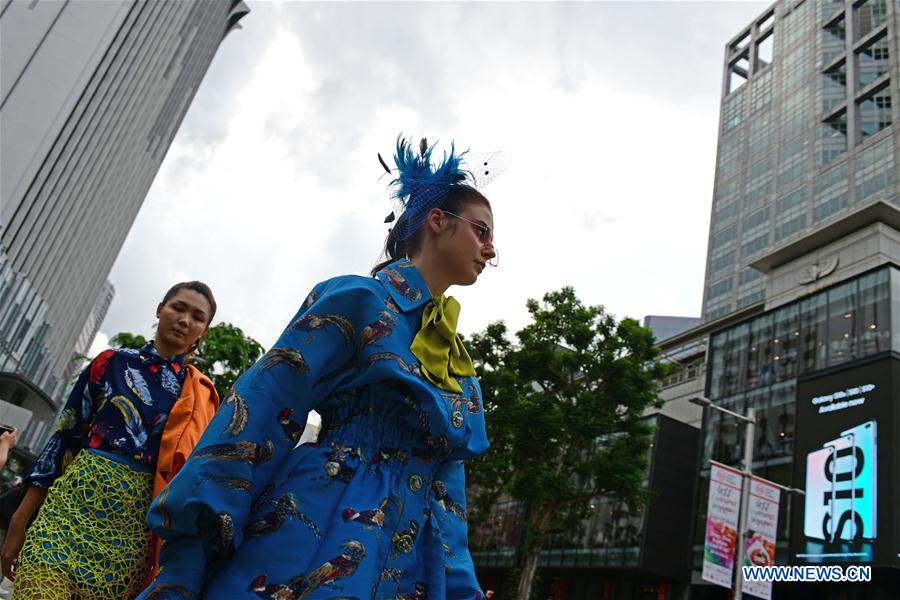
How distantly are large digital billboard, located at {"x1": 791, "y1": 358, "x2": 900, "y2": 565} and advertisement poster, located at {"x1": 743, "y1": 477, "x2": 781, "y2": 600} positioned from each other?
519 centimetres

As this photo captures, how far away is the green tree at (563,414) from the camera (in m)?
18.5

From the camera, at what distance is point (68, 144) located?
55.8m

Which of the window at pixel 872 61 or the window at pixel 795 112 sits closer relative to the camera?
the window at pixel 872 61

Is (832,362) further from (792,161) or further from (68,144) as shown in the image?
(68,144)

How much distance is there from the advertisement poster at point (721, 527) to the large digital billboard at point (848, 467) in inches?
246

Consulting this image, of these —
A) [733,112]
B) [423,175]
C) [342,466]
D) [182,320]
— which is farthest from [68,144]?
[342,466]

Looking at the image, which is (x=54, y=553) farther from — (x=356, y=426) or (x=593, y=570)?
(x=593, y=570)

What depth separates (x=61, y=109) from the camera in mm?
54375

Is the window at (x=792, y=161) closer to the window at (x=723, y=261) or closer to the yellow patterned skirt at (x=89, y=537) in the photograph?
the window at (x=723, y=261)

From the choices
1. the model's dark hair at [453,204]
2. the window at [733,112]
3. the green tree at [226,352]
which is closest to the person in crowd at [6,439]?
the model's dark hair at [453,204]

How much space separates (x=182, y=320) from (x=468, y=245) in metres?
1.46

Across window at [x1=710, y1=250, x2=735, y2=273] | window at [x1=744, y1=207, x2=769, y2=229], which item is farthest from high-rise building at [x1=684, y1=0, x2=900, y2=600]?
window at [x1=710, y1=250, x2=735, y2=273]

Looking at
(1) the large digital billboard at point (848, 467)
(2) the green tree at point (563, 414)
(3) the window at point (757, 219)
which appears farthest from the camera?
(3) the window at point (757, 219)

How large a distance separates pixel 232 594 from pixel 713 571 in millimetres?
16519
